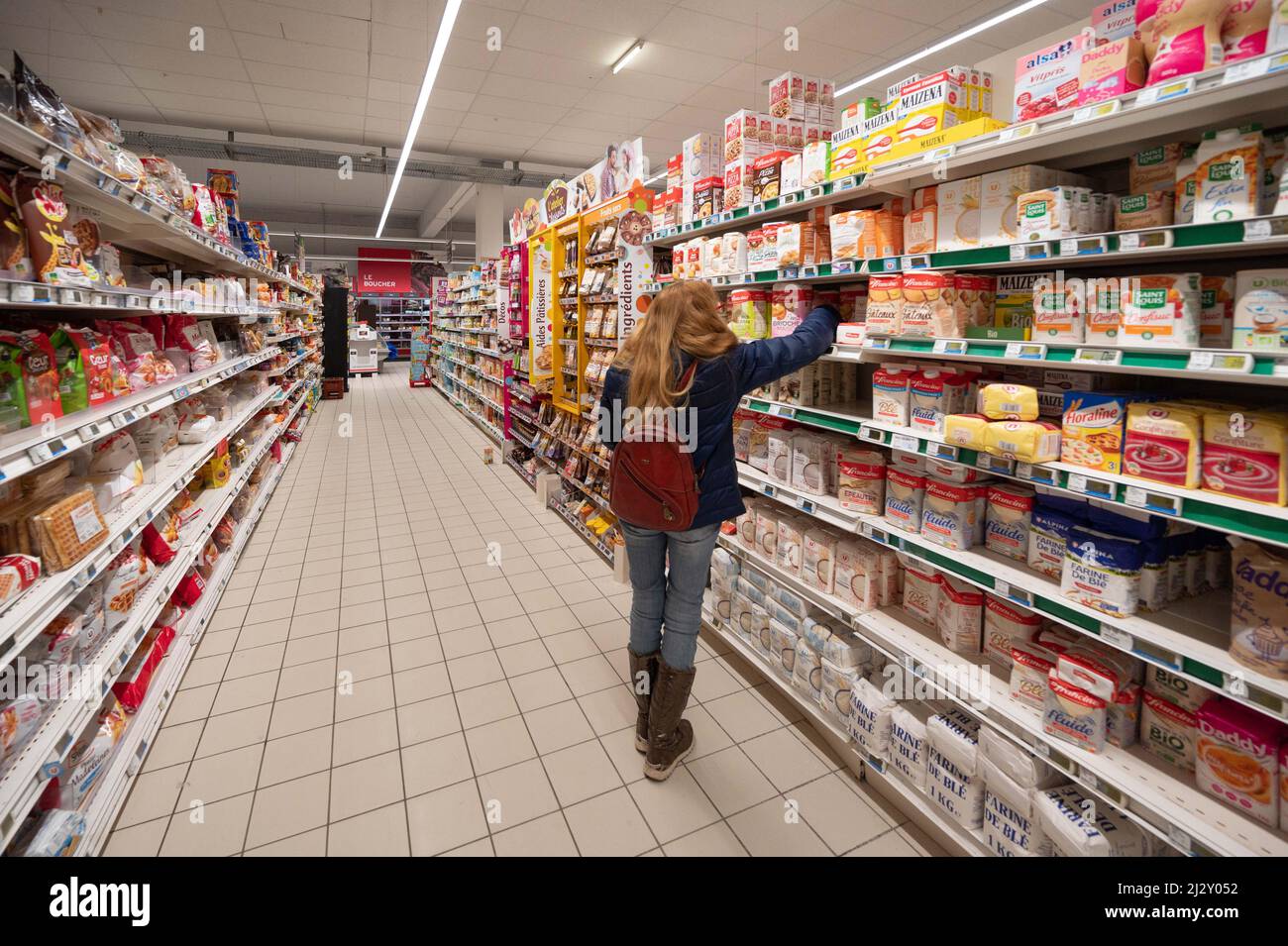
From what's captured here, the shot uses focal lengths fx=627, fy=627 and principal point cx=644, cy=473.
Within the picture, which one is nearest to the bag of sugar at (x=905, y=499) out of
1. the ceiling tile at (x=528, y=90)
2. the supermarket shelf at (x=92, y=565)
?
the supermarket shelf at (x=92, y=565)

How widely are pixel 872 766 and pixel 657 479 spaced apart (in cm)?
135

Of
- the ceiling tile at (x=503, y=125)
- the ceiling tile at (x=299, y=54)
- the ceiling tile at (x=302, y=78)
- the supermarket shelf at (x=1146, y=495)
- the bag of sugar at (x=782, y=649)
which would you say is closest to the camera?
the supermarket shelf at (x=1146, y=495)

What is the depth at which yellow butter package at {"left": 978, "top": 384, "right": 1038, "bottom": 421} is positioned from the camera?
1798mm

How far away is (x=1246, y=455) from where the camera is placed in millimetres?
1395

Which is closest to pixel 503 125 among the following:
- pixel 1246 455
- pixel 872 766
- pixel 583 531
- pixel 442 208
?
pixel 583 531

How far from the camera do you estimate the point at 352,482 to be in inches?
283

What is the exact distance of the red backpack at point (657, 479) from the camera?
2.16 metres

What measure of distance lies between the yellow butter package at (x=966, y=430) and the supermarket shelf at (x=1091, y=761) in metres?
0.75

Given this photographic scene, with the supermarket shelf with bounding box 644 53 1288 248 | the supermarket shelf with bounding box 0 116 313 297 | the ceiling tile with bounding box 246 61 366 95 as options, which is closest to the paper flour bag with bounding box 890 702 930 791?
the supermarket shelf with bounding box 644 53 1288 248

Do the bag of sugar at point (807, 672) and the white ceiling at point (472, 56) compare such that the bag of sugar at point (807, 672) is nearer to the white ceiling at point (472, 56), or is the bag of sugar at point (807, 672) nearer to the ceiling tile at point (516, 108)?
the white ceiling at point (472, 56)

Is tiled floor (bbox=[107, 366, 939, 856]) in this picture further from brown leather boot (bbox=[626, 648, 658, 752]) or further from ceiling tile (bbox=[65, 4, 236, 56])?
ceiling tile (bbox=[65, 4, 236, 56])

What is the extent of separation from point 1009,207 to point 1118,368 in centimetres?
62
